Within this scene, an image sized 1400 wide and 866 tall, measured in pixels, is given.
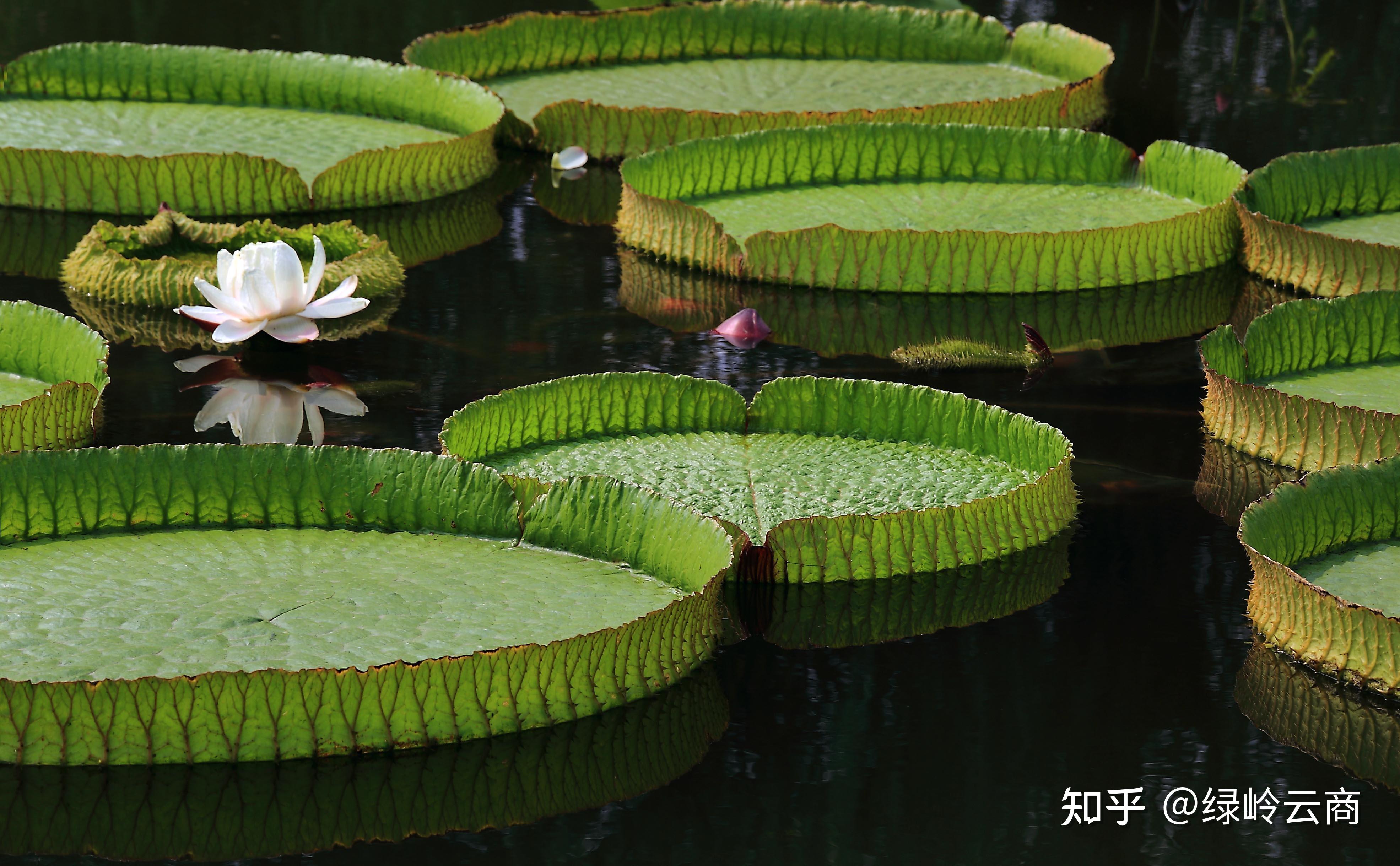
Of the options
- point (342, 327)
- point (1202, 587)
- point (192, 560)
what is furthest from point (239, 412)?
point (1202, 587)

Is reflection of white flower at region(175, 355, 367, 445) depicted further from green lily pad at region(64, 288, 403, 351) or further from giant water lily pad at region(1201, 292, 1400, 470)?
giant water lily pad at region(1201, 292, 1400, 470)

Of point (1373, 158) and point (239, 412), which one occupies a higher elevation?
point (1373, 158)

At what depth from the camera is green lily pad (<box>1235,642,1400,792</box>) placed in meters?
2.86

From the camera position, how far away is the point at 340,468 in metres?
3.38

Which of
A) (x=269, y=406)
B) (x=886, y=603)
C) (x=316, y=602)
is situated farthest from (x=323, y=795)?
(x=269, y=406)

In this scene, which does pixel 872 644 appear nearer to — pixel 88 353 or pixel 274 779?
pixel 274 779

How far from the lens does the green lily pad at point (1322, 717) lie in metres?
2.86

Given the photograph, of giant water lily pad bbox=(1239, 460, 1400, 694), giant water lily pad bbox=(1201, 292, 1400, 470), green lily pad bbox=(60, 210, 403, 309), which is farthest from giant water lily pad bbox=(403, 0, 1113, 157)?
giant water lily pad bbox=(1239, 460, 1400, 694)

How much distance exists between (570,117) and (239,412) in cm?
286

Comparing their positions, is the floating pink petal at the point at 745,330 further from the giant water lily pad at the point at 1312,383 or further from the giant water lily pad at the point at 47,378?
the giant water lily pad at the point at 47,378

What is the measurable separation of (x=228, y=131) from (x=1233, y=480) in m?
4.25

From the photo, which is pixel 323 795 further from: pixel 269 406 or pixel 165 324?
pixel 165 324

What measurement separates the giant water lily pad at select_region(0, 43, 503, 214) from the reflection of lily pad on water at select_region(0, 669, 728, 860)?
3505mm

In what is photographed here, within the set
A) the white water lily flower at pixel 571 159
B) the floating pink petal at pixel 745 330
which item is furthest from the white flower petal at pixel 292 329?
the white water lily flower at pixel 571 159
